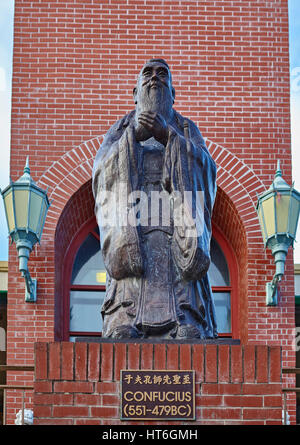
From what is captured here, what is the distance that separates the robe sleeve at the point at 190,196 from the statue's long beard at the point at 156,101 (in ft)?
0.67

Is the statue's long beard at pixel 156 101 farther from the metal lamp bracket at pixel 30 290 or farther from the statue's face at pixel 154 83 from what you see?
the metal lamp bracket at pixel 30 290

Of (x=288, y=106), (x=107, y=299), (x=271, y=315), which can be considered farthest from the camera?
(x=288, y=106)

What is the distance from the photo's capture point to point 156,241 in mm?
7316

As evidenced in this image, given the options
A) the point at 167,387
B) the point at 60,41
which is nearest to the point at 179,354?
the point at 167,387

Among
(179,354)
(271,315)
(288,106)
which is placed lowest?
(179,354)

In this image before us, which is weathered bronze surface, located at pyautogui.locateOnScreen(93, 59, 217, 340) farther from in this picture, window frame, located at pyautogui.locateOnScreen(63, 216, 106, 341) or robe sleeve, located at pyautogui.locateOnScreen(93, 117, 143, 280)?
window frame, located at pyautogui.locateOnScreen(63, 216, 106, 341)

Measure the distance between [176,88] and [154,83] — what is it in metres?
5.37

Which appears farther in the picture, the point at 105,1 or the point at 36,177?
the point at 105,1

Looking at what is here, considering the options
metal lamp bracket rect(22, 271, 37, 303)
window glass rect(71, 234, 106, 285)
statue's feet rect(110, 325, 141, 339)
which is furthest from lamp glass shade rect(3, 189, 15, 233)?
statue's feet rect(110, 325, 141, 339)

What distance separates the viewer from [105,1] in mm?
13438
